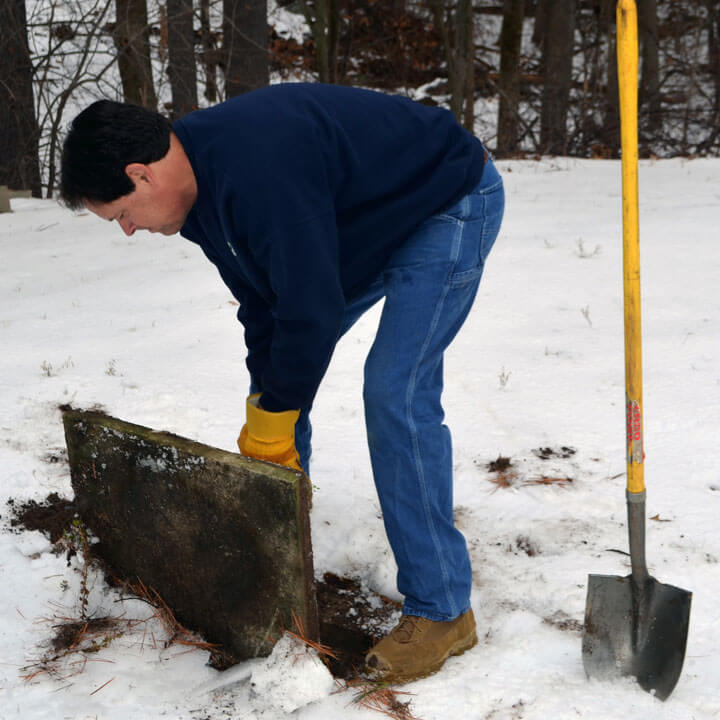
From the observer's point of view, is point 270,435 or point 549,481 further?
point 549,481

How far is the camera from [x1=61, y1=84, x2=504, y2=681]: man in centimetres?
172

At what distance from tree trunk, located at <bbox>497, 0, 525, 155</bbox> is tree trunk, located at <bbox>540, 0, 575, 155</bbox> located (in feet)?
1.38

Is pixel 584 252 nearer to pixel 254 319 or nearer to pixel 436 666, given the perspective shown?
pixel 254 319

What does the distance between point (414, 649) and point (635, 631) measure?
547mm

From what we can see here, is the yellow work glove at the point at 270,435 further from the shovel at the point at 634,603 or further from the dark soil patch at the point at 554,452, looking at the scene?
the dark soil patch at the point at 554,452

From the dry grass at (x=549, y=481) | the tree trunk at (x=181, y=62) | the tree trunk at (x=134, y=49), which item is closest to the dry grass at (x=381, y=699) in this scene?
the dry grass at (x=549, y=481)

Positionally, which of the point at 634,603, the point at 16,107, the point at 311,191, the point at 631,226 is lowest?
the point at 634,603

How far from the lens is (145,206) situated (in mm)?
1834

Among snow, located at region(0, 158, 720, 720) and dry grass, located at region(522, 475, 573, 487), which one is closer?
snow, located at region(0, 158, 720, 720)

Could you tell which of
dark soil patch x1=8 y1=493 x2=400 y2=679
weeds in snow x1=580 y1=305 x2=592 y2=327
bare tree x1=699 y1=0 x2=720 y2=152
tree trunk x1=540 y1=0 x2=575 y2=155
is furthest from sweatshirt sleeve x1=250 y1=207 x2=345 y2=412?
bare tree x1=699 y1=0 x2=720 y2=152

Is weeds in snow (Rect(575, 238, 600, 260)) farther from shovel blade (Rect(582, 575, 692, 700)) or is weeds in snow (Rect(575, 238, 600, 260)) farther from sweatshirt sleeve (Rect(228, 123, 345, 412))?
sweatshirt sleeve (Rect(228, 123, 345, 412))

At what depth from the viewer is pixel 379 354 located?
78.0 inches

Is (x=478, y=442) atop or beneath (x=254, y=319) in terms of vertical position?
beneath

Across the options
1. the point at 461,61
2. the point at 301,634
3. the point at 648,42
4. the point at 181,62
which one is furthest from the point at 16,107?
the point at 648,42
